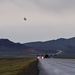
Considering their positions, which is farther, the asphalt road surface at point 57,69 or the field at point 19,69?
the field at point 19,69

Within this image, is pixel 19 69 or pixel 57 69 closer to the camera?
pixel 57 69

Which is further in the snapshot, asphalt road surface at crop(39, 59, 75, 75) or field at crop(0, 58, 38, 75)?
field at crop(0, 58, 38, 75)

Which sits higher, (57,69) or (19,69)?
(19,69)
